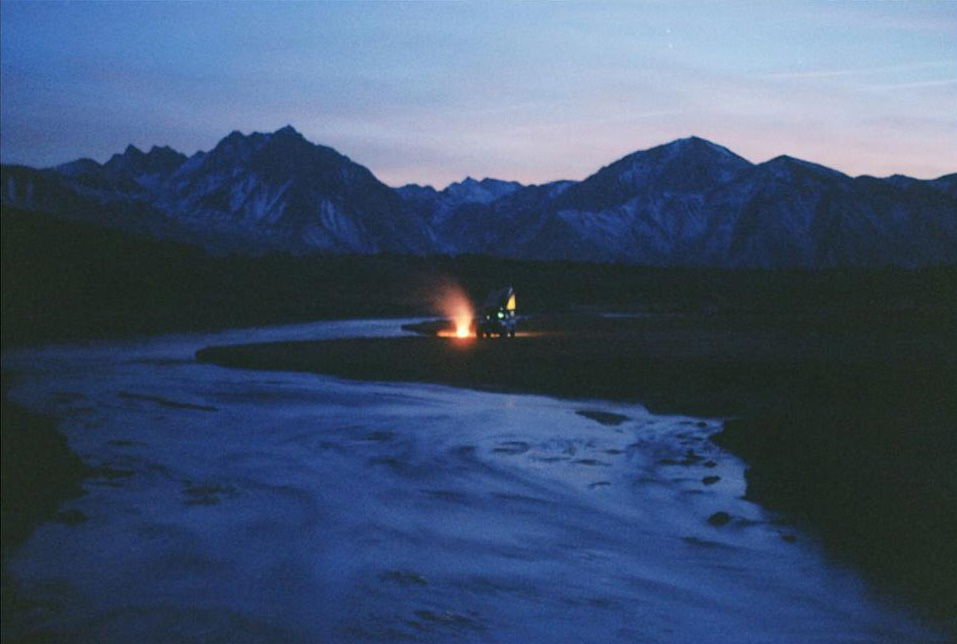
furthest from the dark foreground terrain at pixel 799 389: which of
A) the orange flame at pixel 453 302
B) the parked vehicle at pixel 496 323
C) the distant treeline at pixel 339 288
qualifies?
the orange flame at pixel 453 302

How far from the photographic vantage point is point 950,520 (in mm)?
16406

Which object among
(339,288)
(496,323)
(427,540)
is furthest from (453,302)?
(427,540)

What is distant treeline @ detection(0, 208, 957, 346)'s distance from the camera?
72312 mm

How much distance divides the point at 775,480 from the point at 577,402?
41.3ft

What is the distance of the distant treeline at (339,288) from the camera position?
72312 millimetres

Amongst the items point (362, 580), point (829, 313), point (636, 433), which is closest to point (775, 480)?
point (636, 433)

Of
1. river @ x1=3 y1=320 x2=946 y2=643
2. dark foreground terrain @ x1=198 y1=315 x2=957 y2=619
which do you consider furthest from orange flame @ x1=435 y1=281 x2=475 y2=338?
river @ x1=3 y1=320 x2=946 y2=643

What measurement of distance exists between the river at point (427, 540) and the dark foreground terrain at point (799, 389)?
108 centimetres

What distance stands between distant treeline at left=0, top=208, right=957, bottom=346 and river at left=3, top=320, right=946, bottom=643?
17.0 m

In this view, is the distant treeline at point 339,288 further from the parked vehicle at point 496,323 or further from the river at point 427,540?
the parked vehicle at point 496,323

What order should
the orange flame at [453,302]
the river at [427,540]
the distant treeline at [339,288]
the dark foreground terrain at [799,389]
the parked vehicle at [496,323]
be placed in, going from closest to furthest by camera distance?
the river at [427,540], the dark foreground terrain at [799,389], the parked vehicle at [496,323], the distant treeline at [339,288], the orange flame at [453,302]

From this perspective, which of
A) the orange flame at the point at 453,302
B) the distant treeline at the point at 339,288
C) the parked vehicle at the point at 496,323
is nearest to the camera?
the parked vehicle at the point at 496,323

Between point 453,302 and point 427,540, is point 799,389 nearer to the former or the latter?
point 427,540

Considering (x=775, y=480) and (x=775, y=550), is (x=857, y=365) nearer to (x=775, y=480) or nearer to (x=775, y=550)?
(x=775, y=480)
